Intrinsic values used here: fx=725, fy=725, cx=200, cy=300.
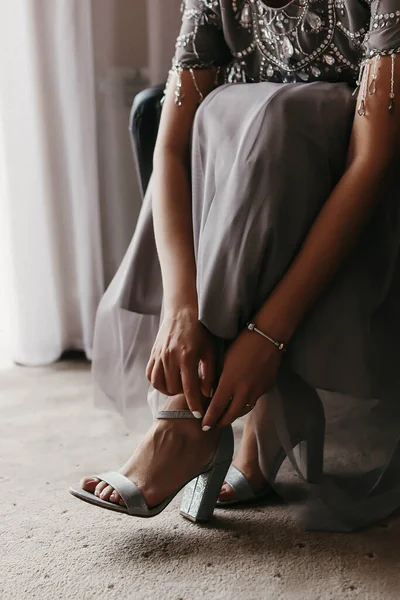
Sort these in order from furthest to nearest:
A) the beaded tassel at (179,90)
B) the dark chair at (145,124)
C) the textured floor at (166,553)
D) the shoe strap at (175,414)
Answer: the dark chair at (145,124) < the beaded tassel at (179,90) < the shoe strap at (175,414) < the textured floor at (166,553)

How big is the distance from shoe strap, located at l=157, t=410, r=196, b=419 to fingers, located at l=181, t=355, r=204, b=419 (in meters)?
0.03

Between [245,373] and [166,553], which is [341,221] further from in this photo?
[166,553]

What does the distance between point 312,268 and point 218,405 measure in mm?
207

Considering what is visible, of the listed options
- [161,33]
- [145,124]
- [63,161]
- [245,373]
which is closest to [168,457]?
[245,373]

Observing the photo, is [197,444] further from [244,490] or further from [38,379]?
[38,379]

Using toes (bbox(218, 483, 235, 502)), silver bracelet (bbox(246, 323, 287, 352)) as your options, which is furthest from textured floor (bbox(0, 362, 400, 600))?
silver bracelet (bbox(246, 323, 287, 352))

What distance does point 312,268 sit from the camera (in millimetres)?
892

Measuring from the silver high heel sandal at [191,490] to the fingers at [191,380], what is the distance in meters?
0.04

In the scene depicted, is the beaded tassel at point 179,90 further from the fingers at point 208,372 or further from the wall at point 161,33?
the wall at point 161,33

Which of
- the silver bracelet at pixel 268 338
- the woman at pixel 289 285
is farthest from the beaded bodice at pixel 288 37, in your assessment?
the silver bracelet at pixel 268 338

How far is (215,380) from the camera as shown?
36.6 inches

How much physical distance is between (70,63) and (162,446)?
0.99 meters

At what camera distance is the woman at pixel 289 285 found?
0.90 m

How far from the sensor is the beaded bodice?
959 mm
